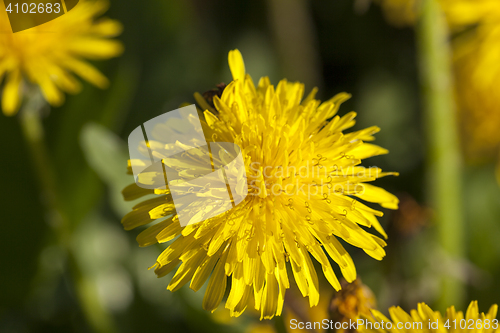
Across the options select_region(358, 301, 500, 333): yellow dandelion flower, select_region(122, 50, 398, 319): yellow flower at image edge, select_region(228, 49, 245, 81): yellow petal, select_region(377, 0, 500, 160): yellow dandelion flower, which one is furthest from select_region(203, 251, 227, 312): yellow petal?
select_region(377, 0, 500, 160): yellow dandelion flower

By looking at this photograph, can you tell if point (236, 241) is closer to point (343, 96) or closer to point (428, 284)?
point (343, 96)

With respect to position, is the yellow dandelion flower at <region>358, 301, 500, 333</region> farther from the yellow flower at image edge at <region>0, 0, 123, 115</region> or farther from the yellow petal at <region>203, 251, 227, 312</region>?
the yellow flower at image edge at <region>0, 0, 123, 115</region>

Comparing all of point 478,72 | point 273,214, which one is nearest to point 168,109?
point 273,214

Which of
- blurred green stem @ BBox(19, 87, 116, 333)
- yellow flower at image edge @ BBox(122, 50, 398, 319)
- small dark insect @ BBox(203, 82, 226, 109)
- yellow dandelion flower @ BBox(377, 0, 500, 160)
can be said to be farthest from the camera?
yellow dandelion flower @ BBox(377, 0, 500, 160)

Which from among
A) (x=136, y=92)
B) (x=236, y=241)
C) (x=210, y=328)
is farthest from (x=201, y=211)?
(x=136, y=92)

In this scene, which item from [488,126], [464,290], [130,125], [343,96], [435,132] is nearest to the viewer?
[343,96]

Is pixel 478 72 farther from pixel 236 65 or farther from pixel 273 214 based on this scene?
pixel 273 214

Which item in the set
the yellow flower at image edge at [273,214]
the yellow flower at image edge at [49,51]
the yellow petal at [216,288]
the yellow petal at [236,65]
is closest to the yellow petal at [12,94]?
the yellow flower at image edge at [49,51]
